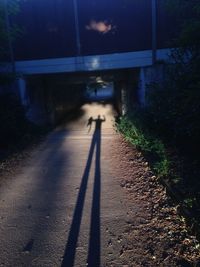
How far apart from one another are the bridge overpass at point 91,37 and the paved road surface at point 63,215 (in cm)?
572

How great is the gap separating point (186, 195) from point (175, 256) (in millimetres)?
1419

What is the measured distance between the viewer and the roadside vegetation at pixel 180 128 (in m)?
4.88

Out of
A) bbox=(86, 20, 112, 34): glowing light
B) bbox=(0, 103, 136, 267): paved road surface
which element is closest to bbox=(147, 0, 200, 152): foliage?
bbox=(0, 103, 136, 267): paved road surface

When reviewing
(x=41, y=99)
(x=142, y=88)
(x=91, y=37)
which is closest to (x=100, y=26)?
(x=91, y=37)

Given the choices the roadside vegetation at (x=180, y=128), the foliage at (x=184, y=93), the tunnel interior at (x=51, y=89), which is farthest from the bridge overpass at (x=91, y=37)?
the foliage at (x=184, y=93)

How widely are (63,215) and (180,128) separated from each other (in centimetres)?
310

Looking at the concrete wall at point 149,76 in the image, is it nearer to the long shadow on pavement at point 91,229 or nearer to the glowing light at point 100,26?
the glowing light at point 100,26

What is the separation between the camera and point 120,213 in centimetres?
437

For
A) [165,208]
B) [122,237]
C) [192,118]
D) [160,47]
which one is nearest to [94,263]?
[122,237]

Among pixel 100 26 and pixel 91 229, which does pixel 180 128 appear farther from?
pixel 100 26

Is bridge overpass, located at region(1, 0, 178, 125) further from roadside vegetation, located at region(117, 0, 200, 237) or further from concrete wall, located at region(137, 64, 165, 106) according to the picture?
roadside vegetation, located at region(117, 0, 200, 237)

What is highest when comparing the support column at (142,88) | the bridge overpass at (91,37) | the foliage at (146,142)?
the bridge overpass at (91,37)

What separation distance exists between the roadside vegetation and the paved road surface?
102 centimetres

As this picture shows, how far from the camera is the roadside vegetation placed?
4.88 metres
